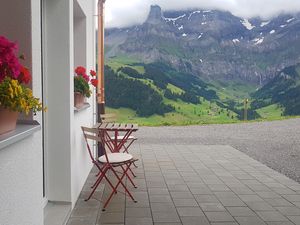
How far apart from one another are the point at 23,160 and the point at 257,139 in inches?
378

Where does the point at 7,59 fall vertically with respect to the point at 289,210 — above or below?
above

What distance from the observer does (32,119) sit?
271cm

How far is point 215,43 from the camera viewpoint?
126938mm

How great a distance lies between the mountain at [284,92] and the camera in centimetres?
7281

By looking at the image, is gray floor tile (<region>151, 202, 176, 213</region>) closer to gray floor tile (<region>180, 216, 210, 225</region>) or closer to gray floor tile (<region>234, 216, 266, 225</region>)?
gray floor tile (<region>180, 216, 210, 225</region>)

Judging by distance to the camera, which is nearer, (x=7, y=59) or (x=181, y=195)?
(x=7, y=59)

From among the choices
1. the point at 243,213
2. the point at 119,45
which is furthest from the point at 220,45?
the point at 243,213

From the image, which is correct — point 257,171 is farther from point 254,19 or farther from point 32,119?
point 254,19

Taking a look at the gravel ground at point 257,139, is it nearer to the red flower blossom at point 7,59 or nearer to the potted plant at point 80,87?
the potted plant at point 80,87

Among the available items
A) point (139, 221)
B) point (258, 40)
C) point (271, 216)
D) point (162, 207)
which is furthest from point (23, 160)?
point (258, 40)

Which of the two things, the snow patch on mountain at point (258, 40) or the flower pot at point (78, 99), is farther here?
the snow patch on mountain at point (258, 40)

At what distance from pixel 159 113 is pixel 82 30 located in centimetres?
4105

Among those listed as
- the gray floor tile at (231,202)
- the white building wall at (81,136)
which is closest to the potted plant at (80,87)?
the white building wall at (81,136)

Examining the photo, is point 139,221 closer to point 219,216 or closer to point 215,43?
point 219,216
